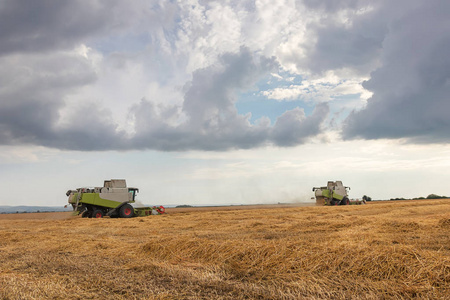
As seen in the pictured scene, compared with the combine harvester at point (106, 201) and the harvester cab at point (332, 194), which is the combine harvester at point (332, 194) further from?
the combine harvester at point (106, 201)

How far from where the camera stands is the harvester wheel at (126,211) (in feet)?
97.7

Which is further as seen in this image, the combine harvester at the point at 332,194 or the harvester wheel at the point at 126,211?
the combine harvester at the point at 332,194

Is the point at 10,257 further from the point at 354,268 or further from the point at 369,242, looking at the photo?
the point at 369,242

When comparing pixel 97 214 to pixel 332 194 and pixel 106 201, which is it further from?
pixel 332 194

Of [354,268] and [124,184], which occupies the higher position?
[124,184]

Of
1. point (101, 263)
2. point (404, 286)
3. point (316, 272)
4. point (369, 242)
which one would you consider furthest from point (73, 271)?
point (369, 242)

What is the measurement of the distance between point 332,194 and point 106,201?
31.0 m

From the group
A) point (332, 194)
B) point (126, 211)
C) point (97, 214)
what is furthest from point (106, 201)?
point (332, 194)

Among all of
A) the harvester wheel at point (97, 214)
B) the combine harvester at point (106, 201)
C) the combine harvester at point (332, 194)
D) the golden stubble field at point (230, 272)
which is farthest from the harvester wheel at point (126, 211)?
the combine harvester at point (332, 194)

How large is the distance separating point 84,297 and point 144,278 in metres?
1.30

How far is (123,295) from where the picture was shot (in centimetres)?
509

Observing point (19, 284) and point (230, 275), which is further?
point (230, 275)

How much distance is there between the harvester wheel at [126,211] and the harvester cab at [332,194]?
1083 inches

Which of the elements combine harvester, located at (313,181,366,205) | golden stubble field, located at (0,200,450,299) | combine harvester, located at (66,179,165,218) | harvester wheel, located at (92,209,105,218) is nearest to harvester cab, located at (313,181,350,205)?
combine harvester, located at (313,181,366,205)
